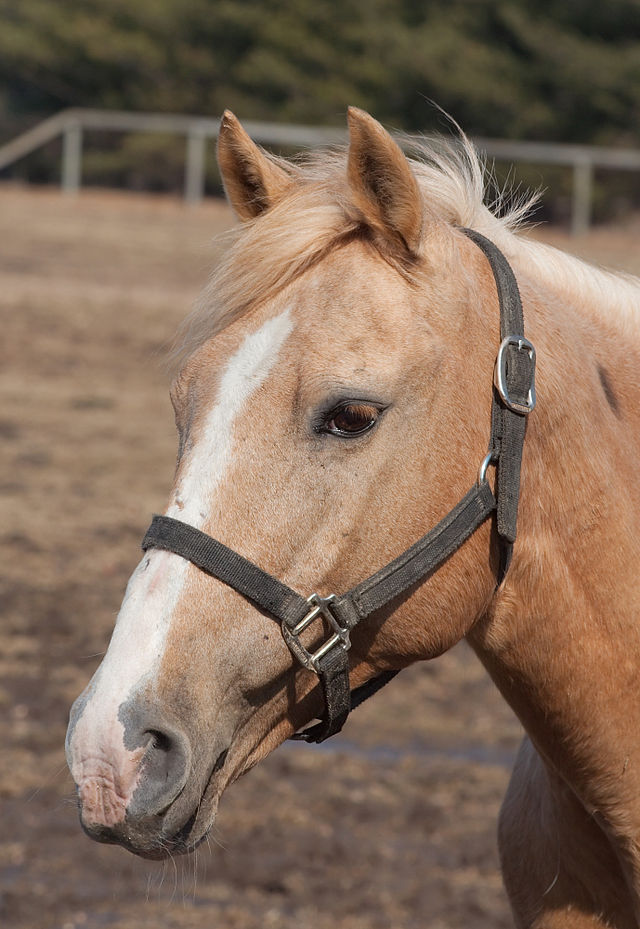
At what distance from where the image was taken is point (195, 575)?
6.32 ft

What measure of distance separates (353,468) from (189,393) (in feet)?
1.15

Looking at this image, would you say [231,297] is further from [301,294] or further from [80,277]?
[80,277]

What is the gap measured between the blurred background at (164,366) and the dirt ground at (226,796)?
1 cm

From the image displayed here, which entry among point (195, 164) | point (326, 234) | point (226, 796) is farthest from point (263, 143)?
point (326, 234)

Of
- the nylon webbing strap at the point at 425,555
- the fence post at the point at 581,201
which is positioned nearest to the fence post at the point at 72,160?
the fence post at the point at 581,201

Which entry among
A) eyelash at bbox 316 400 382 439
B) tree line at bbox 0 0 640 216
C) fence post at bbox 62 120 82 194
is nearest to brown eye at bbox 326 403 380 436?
eyelash at bbox 316 400 382 439

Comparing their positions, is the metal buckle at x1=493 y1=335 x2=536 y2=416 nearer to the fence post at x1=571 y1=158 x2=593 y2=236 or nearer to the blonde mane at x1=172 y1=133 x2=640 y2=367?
the blonde mane at x1=172 y1=133 x2=640 y2=367

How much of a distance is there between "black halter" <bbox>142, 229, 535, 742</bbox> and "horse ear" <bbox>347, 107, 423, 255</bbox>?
9.0 inches

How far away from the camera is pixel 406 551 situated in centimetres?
205

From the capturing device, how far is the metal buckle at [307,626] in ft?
6.52

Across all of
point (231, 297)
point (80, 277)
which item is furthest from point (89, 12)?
point (231, 297)

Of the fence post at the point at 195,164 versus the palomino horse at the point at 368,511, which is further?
the fence post at the point at 195,164

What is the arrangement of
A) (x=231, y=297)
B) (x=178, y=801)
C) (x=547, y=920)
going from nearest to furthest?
(x=178, y=801)
(x=231, y=297)
(x=547, y=920)

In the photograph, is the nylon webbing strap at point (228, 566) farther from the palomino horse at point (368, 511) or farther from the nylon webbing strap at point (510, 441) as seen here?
the nylon webbing strap at point (510, 441)
